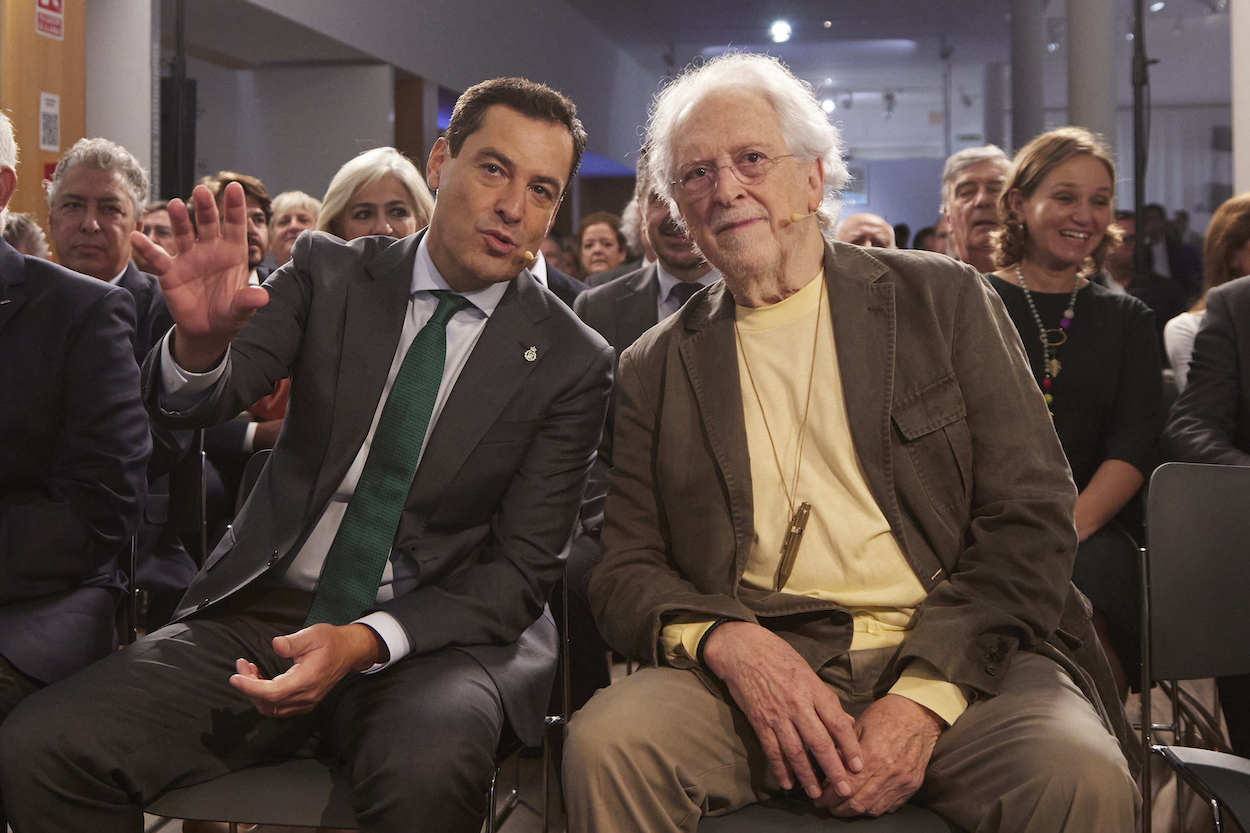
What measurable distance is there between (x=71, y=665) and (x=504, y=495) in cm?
77

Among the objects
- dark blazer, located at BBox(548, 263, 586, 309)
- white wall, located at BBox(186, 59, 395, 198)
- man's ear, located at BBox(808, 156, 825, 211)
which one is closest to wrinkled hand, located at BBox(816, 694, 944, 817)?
man's ear, located at BBox(808, 156, 825, 211)

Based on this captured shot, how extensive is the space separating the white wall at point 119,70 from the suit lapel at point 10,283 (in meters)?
4.48

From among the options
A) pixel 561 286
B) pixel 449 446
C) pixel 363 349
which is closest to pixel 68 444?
pixel 363 349

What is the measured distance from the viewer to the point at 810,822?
5.38 ft

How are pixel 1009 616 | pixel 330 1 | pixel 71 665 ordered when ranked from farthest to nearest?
pixel 330 1 < pixel 71 665 < pixel 1009 616

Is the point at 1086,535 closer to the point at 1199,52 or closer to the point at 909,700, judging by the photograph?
the point at 909,700

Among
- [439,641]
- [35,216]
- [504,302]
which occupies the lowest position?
[439,641]

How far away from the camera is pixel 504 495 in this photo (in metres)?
2.09

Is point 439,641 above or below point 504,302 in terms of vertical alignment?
below

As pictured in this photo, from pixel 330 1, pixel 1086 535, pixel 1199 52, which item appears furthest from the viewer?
pixel 1199 52

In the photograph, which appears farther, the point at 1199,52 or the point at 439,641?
the point at 1199,52

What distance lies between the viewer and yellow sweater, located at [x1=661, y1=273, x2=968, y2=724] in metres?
1.88


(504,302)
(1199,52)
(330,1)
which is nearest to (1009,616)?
(504,302)

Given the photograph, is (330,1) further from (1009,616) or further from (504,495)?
(1009,616)
